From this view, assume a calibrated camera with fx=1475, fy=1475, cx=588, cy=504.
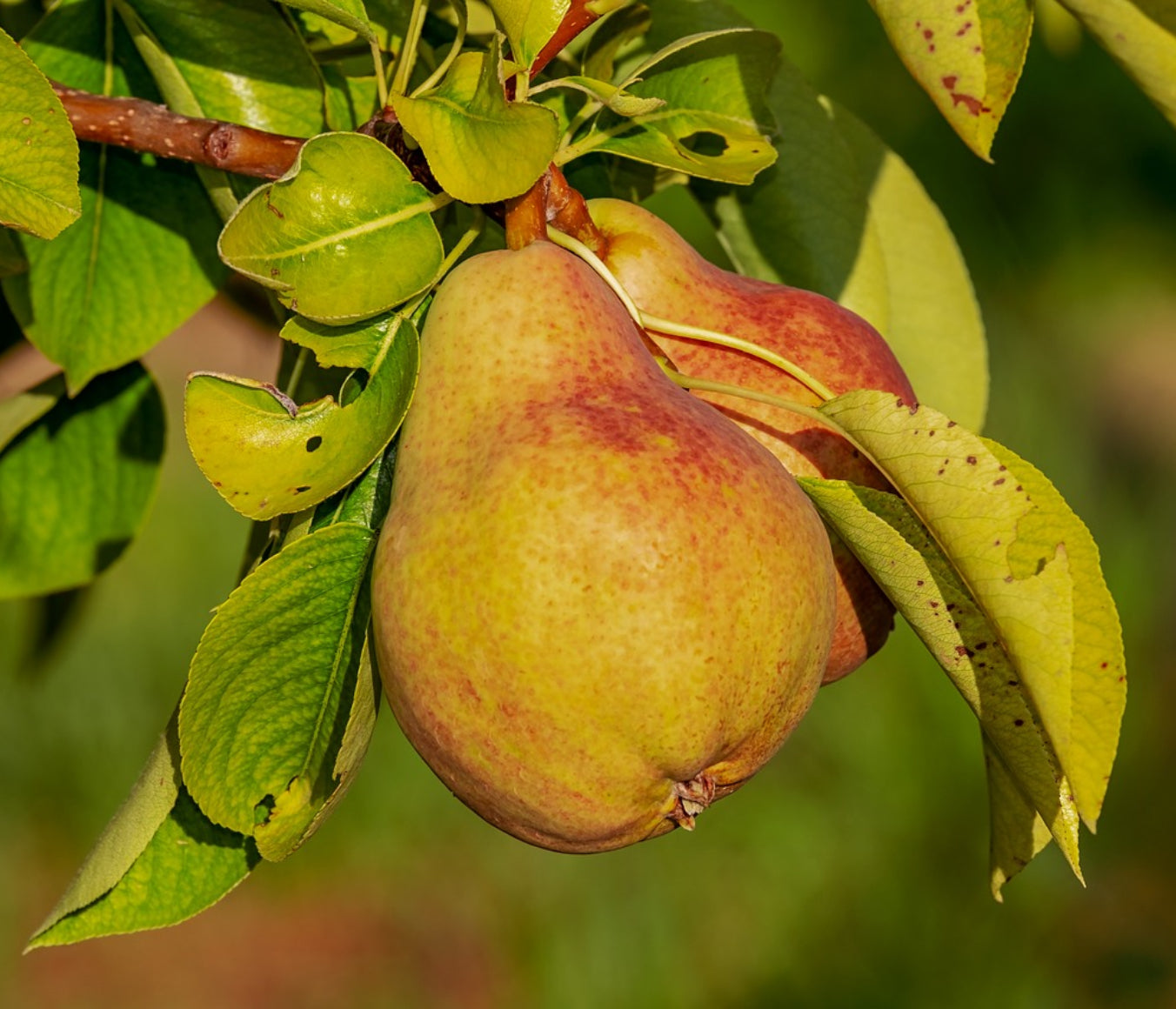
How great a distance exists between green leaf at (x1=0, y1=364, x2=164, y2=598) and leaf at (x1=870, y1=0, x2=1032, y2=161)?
2.45 feet

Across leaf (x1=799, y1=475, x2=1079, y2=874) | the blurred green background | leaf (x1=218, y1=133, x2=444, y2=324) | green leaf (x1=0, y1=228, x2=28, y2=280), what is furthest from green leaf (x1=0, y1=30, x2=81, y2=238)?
the blurred green background

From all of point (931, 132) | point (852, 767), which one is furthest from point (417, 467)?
point (931, 132)

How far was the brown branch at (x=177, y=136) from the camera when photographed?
0.86m

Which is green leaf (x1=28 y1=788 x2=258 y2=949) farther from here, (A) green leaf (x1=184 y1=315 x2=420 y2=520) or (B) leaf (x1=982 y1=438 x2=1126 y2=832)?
(B) leaf (x1=982 y1=438 x2=1126 y2=832)

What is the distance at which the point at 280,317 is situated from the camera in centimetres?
93

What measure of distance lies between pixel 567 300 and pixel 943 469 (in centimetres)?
22

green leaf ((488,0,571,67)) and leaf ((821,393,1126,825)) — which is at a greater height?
green leaf ((488,0,571,67))

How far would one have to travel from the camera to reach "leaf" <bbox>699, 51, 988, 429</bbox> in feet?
3.55

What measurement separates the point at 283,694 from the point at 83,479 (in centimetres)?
51

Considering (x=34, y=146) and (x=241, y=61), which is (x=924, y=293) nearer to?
(x=241, y=61)

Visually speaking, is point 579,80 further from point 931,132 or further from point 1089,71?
point 1089,71

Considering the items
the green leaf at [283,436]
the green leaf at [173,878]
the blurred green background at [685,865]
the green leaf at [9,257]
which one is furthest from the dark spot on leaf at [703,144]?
the blurred green background at [685,865]

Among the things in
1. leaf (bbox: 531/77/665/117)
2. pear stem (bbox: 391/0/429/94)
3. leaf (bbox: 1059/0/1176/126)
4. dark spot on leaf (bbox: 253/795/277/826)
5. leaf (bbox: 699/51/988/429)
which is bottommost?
dark spot on leaf (bbox: 253/795/277/826)

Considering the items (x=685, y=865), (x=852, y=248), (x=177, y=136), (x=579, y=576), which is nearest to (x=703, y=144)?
(x=852, y=248)
